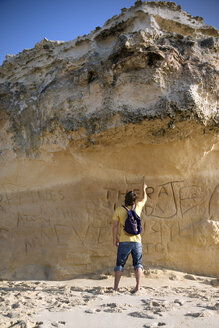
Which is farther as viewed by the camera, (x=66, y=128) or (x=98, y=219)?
(x=98, y=219)

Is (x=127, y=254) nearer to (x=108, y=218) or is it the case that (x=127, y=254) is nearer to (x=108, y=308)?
(x=108, y=308)

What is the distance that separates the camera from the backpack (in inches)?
124

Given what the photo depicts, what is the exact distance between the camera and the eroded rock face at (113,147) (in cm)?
386

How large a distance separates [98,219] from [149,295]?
1.66m

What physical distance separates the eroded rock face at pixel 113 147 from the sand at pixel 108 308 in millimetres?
927

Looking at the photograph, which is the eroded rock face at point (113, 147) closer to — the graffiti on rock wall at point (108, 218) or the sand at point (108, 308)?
the graffiti on rock wall at point (108, 218)

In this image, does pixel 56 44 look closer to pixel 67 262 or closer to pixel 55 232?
pixel 55 232

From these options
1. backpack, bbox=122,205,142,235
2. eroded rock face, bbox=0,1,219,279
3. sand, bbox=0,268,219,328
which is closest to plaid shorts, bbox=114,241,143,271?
backpack, bbox=122,205,142,235

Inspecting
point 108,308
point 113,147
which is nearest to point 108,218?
point 113,147

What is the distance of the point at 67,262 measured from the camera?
4.32m

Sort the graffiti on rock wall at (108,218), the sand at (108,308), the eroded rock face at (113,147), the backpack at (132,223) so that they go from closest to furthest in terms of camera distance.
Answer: the sand at (108,308), the backpack at (132,223), the eroded rock face at (113,147), the graffiti on rock wall at (108,218)

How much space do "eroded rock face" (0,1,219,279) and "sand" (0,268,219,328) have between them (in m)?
0.93

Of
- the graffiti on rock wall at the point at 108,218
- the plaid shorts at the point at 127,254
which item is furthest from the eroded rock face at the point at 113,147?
the plaid shorts at the point at 127,254

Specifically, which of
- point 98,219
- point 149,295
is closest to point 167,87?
point 98,219
